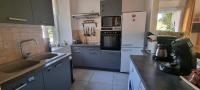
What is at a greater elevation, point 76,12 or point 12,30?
point 76,12

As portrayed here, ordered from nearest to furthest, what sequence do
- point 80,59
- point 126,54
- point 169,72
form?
point 169,72 < point 126,54 < point 80,59

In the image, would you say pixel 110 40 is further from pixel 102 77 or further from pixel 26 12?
pixel 26 12

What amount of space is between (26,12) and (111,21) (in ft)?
6.98

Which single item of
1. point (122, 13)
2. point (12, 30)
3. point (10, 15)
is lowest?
point (12, 30)

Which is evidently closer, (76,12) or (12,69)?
(12,69)

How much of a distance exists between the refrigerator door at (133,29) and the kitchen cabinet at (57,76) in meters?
1.64

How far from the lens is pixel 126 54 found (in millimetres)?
2967

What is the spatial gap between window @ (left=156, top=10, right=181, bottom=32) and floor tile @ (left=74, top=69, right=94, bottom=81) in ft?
6.81

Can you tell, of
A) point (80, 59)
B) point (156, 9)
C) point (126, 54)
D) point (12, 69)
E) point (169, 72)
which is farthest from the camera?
point (80, 59)

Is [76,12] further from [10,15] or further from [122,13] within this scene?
[10,15]

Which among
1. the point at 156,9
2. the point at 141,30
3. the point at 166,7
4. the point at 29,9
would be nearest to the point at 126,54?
the point at 141,30

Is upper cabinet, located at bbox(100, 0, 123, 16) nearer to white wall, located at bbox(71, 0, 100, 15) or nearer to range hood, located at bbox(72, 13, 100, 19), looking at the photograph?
range hood, located at bbox(72, 13, 100, 19)

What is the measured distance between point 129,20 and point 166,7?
0.89m

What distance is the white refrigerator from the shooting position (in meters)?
2.69
